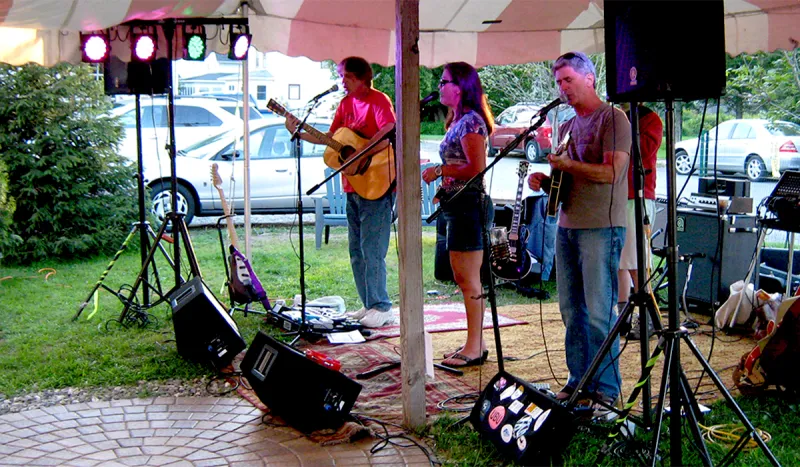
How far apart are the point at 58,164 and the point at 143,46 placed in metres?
3.60

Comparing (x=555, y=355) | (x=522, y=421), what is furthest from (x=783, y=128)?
(x=522, y=421)

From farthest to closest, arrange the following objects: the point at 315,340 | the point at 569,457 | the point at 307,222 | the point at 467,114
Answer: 1. the point at 307,222
2. the point at 315,340
3. the point at 467,114
4. the point at 569,457

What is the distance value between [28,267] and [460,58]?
506 centimetres

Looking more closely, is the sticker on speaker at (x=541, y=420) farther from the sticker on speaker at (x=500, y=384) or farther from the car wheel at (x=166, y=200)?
the car wheel at (x=166, y=200)

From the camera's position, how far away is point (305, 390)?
3934 millimetres

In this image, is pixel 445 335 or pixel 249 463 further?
pixel 445 335

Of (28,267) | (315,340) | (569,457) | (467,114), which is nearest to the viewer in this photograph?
(569,457)

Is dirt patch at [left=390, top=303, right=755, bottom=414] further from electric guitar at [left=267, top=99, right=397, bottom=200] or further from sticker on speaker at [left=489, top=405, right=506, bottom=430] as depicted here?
electric guitar at [left=267, top=99, right=397, bottom=200]

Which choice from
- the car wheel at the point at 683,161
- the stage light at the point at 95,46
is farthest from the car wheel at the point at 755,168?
the stage light at the point at 95,46

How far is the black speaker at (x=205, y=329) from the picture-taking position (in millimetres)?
4906

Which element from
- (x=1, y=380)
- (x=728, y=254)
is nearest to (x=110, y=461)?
(x=1, y=380)

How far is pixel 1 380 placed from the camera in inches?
189

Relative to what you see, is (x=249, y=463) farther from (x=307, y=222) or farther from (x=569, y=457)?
(x=307, y=222)

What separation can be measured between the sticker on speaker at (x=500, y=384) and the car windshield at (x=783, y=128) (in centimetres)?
1150
